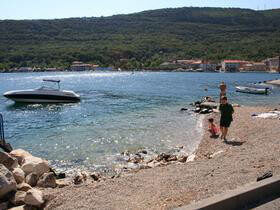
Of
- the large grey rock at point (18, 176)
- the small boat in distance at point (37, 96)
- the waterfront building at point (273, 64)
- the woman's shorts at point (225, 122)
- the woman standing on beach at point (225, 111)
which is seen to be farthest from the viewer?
the waterfront building at point (273, 64)

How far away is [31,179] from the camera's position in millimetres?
12344

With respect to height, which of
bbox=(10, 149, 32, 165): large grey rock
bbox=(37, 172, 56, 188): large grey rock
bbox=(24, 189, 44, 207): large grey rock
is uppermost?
bbox=(24, 189, 44, 207): large grey rock

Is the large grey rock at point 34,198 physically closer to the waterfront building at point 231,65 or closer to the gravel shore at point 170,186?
the gravel shore at point 170,186

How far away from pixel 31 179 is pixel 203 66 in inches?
7082

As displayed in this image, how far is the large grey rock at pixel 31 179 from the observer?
12227 millimetres

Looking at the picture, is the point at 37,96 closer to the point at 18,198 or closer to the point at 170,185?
the point at 18,198

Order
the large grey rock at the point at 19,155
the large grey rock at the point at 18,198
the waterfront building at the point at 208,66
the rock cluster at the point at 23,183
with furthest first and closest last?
the waterfront building at the point at 208,66 → the large grey rock at the point at 19,155 → the large grey rock at the point at 18,198 → the rock cluster at the point at 23,183

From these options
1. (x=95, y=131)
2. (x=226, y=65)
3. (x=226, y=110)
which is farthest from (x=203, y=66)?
(x=226, y=110)

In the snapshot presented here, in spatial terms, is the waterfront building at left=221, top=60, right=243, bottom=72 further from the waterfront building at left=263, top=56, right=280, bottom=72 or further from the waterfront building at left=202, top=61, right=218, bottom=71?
the waterfront building at left=263, top=56, right=280, bottom=72

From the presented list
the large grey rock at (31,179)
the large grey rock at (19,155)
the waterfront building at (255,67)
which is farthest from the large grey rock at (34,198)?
the waterfront building at (255,67)

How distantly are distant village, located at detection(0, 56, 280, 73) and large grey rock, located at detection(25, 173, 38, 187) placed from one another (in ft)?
550

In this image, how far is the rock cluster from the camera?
9.38 meters

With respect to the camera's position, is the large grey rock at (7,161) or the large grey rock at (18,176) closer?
the large grey rock at (18,176)

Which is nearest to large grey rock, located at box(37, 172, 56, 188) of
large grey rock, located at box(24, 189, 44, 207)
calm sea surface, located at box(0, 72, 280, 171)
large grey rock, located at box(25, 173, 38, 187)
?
large grey rock, located at box(25, 173, 38, 187)
